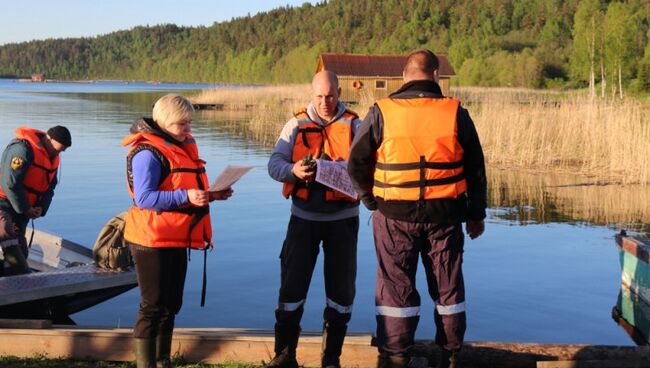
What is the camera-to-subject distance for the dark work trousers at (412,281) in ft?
15.1

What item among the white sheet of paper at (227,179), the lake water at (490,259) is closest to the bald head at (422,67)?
the white sheet of paper at (227,179)

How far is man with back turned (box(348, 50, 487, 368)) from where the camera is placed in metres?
4.55

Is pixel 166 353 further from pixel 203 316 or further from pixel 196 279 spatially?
pixel 196 279

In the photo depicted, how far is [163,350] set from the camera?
4883mm

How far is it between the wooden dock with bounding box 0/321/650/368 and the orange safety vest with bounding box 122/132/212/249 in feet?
2.87

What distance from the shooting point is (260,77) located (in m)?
161

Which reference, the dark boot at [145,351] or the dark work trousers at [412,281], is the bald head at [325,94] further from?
the dark boot at [145,351]

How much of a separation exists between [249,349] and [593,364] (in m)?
2.14

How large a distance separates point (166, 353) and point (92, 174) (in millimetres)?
14905

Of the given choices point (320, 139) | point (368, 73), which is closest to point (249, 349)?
point (320, 139)

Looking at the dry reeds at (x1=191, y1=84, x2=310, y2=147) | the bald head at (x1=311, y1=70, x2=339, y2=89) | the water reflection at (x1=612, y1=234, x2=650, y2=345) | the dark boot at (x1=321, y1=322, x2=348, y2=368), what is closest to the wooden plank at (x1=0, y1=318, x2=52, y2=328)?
the dark boot at (x1=321, y1=322, x2=348, y2=368)

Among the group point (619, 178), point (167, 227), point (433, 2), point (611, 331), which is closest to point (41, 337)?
point (167, 227)

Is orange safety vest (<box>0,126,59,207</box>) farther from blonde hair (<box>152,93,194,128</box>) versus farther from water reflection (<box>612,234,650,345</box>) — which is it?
water reflection (<box>612,234,650,345</box>)

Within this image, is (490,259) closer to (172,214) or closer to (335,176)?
(335,176)
